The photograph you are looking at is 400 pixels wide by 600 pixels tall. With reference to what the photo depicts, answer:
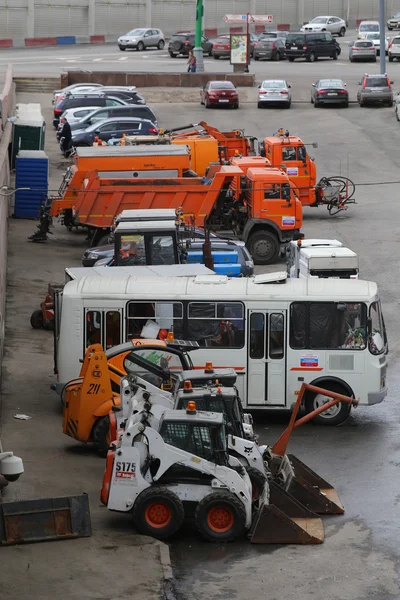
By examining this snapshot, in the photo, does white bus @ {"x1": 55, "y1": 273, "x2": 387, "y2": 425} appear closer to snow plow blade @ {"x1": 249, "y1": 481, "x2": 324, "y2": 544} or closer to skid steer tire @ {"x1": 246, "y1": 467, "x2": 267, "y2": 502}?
skid steer tire @ {"x1": 246, "y1": 467, "x2": 267, "y2": 502}

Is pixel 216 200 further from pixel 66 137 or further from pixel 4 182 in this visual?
pixel 66 137

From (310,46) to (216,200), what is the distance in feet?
143

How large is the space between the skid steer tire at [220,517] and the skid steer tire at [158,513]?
0.26 meters

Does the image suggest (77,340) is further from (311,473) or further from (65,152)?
(65,152)

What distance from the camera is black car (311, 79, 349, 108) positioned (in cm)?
5566

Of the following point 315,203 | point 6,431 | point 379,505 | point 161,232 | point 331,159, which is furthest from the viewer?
point 331,159

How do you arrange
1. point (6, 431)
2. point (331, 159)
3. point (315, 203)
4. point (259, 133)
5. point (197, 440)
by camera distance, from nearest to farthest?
1. point (197, 440)
2. point (6, 431)
3. point (315, 203)
4. point (331, 159)
5. point (259, 133)

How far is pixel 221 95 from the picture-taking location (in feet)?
182

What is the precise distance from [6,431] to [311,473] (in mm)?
5299

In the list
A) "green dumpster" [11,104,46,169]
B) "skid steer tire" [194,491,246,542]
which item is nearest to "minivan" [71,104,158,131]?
"green dumpster" [11,104,46,169]

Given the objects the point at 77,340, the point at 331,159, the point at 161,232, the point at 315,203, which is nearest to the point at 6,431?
the point at 77,340

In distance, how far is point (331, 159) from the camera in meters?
45.1

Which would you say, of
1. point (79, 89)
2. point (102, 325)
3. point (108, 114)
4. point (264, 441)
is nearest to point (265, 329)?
point (264, 441)

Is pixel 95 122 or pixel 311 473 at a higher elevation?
pixel 95 122
